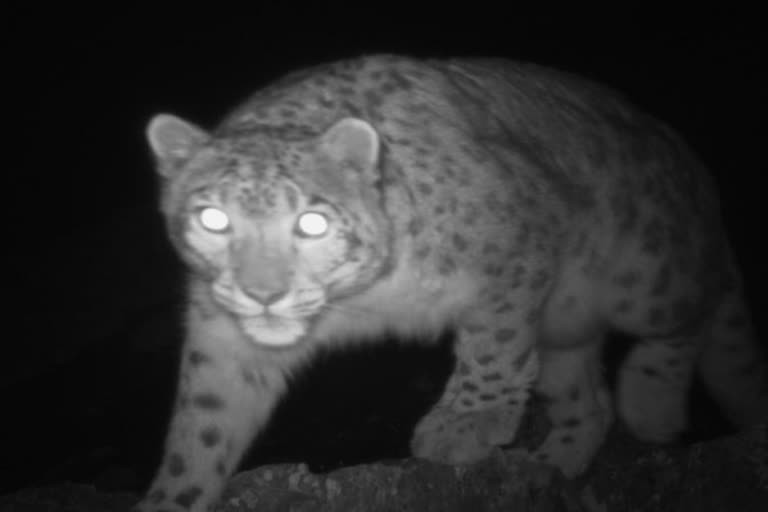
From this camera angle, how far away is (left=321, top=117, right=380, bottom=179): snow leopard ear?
3330mm

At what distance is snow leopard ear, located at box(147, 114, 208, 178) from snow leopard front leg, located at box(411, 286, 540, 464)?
5.06 ft

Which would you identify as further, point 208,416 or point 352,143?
point 208,416

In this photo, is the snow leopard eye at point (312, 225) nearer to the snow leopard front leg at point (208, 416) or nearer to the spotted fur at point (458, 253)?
the spotted fur at point (458, 253)

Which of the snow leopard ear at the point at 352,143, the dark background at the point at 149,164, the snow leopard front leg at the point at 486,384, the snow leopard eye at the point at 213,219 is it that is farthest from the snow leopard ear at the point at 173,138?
the dark background at the point at 149,164

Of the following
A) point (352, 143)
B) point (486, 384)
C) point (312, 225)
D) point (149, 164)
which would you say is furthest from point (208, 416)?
point (149, 164)

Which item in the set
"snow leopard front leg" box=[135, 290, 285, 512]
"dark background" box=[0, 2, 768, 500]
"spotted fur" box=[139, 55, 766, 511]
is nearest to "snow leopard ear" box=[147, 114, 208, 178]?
"spotted fur" box=[139, 55, 766, 511]

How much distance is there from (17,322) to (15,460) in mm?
3296

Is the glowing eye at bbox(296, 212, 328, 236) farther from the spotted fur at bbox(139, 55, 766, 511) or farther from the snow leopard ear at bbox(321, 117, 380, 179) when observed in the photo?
the snow leopard ear at bbox(321, 117, 380, 179)

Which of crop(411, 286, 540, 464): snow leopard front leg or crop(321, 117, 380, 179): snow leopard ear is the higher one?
crop(321, 117, 380, 179): snow leopard ear

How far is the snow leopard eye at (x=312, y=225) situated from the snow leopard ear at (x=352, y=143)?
29 cm

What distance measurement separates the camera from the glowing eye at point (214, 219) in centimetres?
322

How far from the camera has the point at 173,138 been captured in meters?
3.59

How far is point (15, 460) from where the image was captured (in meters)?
6.68

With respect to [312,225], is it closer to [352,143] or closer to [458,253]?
[352,143]
